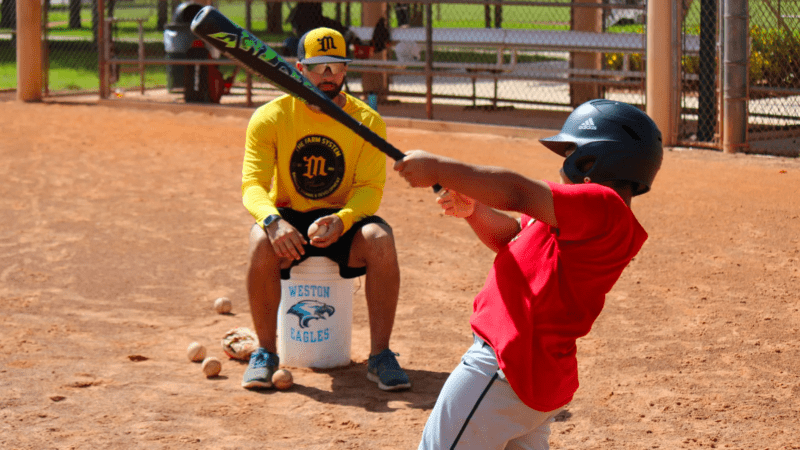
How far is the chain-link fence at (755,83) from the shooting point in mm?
10945

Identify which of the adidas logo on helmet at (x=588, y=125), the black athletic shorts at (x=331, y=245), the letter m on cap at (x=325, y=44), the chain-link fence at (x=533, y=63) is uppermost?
the chain-link fence at (x=533, y=63)

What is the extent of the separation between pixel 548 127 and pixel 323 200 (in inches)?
316

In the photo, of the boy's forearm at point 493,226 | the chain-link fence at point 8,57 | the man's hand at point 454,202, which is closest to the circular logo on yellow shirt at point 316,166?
the boy's forearm at point 493,226

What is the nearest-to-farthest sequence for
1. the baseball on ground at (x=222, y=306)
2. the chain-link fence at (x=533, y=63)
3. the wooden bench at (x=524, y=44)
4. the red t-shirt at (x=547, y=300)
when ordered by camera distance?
the red t-shirt at (x=547, y=300) → the baseball on ground at (x=222, y=306) → the wooden bench at (x=524, y=44) → the chain-link fence at (x=533, y=63)

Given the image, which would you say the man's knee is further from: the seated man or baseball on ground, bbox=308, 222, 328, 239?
baseball on ground, bbox=308, 222, 328, 239

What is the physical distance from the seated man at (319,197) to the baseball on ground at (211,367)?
0.23 meters

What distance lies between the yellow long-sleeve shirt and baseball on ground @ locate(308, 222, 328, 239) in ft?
0.99

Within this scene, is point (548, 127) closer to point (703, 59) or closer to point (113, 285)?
point (703, 59)

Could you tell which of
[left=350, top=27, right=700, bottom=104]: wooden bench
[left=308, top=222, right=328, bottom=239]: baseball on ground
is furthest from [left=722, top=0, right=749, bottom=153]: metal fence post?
[left=308, top=222, right=328, bottom=239]: baseball on ground

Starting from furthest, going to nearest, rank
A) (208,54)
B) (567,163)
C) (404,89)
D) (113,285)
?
(404,89)
(208,54)
(113,285)
(567,163)

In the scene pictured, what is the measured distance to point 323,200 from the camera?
5043 millimetres

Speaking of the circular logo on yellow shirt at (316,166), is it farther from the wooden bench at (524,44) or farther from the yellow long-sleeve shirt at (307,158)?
the wooden bench at (524,44)

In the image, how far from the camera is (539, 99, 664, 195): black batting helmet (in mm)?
2652

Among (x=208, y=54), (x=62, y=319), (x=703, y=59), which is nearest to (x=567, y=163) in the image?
(x=62, y=319)
